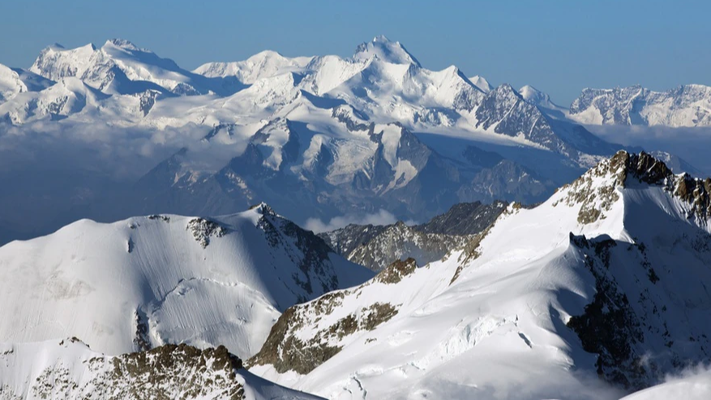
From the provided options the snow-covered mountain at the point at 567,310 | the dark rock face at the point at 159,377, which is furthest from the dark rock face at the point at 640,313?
the dark rock face at the point at 159,377

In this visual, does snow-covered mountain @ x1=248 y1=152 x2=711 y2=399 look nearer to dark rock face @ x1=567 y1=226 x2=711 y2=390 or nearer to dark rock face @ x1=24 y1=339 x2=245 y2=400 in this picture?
dark rock face @ x1=567 y1=226 x2=711 y2=390

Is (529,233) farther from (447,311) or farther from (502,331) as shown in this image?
(502,331)

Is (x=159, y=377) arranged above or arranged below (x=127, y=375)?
below

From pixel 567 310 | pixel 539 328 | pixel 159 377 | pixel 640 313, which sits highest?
pixel 159 377

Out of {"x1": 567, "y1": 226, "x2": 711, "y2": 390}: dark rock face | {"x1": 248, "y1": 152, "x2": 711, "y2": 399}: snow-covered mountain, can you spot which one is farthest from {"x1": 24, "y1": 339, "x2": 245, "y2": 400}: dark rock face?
{"x1": 567, "y1": 226, "x2": 711, "y2": 390}: dark rock face

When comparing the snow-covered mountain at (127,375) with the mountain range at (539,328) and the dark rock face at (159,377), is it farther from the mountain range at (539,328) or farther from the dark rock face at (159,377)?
the mountain range at (539,328)

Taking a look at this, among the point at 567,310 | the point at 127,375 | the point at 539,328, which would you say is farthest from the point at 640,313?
the point at 127,375

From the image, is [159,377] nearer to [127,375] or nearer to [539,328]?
[127,375]
